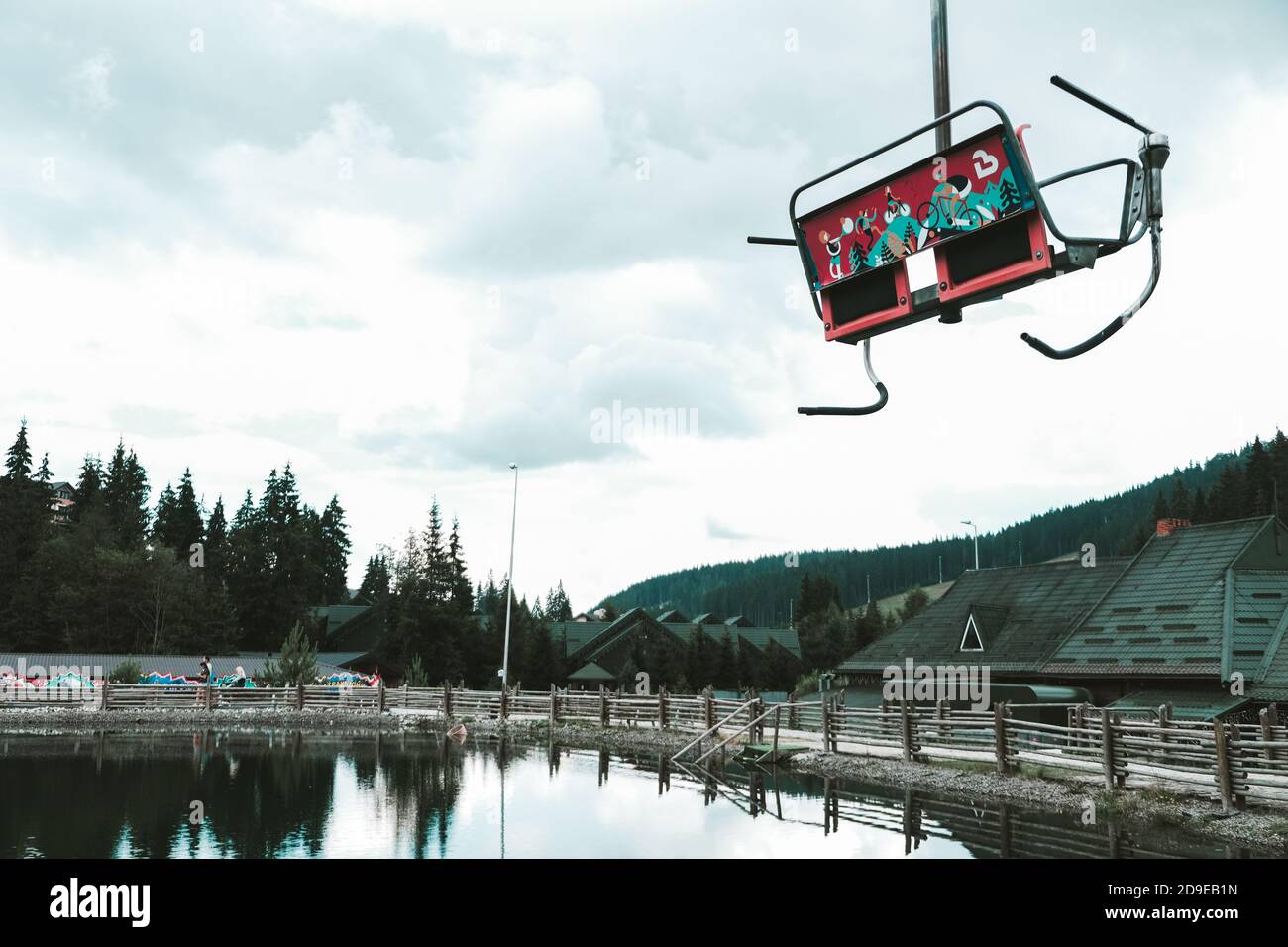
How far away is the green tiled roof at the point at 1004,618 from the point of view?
36.4m

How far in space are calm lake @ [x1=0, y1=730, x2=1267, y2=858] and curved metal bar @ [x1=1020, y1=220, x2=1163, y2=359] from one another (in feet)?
40.7

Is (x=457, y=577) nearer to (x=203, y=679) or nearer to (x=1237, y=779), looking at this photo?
(x=203, y=679)

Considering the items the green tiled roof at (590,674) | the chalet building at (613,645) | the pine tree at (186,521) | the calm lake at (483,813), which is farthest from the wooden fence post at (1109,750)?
the pine tree at (186,521)

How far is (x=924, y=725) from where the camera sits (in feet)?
89.8

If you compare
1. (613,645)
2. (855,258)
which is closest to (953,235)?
(855,258)

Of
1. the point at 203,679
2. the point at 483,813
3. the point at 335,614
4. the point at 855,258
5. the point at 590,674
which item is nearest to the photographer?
the point at 855,258

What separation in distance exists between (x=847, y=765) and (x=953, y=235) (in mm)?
24166

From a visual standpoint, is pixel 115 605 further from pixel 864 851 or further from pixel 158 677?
pixel 864 851

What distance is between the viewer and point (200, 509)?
3750 inches

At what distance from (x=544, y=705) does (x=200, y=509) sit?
64.1 metres

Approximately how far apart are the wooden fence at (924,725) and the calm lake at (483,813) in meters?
2.48

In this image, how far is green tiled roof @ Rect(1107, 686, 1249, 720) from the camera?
27031 mm

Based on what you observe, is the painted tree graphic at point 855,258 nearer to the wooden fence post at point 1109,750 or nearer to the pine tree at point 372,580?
the wooden fence post at point 1109,750
